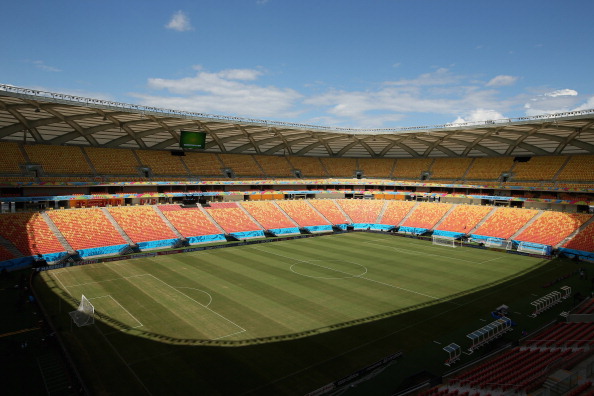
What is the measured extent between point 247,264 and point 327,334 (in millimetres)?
16494

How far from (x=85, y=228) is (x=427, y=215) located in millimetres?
46902

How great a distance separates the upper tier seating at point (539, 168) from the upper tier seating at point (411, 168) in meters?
Answer: 14.6

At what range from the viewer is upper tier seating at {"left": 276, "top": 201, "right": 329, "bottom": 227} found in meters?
57.1

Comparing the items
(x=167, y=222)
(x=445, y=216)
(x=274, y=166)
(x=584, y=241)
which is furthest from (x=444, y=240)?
(x=167, y=222)

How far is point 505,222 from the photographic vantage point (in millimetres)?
49875

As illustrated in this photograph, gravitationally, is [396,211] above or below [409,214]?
above

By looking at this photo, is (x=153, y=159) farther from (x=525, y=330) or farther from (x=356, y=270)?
(x=525, y=330)

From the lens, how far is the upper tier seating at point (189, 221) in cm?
4725

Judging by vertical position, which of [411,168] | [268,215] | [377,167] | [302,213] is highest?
[411,168]

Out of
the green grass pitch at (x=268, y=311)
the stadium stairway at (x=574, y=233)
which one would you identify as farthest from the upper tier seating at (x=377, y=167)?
the stadium stairway at (x=574, y=233)

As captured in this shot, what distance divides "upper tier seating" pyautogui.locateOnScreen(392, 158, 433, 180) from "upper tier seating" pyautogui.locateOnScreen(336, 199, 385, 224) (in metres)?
6.80

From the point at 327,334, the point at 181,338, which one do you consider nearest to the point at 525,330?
the point at 327,334

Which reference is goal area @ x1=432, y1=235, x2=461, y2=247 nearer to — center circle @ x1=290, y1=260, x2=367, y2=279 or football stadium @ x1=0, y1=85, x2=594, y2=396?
football stadium @ x1=0, y1=85, x2=594, y2=396

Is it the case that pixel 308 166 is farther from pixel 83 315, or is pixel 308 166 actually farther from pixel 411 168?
pixel 83 315
